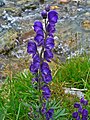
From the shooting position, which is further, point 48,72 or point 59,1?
point 59,1

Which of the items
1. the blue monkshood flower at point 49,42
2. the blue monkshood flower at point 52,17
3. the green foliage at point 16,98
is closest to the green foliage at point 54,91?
the green foliage at point 16,98

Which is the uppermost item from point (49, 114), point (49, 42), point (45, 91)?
point (49, 42)

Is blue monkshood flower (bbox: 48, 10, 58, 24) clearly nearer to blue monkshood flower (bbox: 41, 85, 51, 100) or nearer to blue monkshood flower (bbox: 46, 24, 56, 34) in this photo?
blue monkshood flower (bbox: 46, 24, 56, 34)

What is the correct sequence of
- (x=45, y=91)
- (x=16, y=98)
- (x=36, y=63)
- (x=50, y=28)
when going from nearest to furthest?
1. (x=50, y=28)
2. (x=36, y=63)
3. (x=45, y=91)
4. (x=16, y=98)

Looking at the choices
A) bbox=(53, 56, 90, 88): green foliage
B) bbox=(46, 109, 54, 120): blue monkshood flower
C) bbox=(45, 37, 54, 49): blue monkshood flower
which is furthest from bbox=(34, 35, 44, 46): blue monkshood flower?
bbox=(53, 56, 90, 88): green foliage

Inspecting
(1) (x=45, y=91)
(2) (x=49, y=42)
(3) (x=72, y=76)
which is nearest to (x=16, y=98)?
(3) (x=72, y=76)

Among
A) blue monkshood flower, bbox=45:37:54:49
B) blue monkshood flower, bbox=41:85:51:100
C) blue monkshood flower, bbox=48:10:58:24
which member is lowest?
blue monkshood flower, bbox=41:85:51:100

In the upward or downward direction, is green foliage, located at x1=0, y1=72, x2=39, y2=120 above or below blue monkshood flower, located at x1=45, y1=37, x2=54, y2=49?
below

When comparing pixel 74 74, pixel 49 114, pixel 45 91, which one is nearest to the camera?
pixel 45 91

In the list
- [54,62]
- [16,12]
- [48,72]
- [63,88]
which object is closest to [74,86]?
[63,88]

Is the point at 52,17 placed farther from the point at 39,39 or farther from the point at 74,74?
the point at 74,74

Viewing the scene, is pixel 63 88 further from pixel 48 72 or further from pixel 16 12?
pixel 16 12
